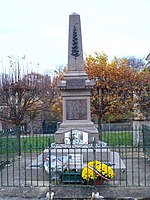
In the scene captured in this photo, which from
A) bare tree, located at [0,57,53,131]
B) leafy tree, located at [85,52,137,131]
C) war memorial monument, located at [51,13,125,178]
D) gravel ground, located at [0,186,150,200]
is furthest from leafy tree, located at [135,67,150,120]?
gravel ground, located at [0,186,150,200]

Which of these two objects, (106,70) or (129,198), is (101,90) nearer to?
(106,70)

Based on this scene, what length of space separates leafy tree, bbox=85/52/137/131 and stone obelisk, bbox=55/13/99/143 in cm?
663

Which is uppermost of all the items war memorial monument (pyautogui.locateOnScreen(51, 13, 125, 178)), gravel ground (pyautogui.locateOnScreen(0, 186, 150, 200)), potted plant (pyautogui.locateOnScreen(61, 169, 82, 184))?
war memorial monument (pyautogui.locateOnScreen(51, 13, 125, 178))

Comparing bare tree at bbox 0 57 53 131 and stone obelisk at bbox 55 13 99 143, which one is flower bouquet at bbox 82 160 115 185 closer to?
stone obelisk at bbox 55 13 99 143

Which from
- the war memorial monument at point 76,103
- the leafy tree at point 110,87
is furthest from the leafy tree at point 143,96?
the war memorial monument at point 76,103

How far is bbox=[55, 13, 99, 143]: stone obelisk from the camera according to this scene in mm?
10234

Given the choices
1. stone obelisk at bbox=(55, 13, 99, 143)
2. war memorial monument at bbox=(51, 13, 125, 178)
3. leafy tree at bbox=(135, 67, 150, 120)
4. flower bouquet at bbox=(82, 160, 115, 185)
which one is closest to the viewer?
flower bouquet at bbox=(82, 160, 115, 185)

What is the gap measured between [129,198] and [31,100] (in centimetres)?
1271

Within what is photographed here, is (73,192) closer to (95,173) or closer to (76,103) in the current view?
(95,173)

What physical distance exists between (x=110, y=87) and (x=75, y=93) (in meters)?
7.41

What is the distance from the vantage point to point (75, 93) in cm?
1046

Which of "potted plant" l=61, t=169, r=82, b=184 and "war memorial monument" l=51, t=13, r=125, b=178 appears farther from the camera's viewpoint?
"war memorial monument" l=51, t=13, r=125, b=178

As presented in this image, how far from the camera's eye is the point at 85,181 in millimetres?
7273

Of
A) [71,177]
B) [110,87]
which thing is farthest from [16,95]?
[71,177]
